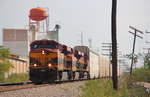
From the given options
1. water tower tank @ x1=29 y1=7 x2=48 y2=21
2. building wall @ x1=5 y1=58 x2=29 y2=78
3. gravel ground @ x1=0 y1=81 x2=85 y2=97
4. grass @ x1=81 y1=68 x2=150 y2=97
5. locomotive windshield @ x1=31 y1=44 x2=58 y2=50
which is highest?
water tower tank @ x1=29 y1=7 x2=48 y2=21

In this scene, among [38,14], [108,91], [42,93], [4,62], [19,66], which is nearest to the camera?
[42,93]

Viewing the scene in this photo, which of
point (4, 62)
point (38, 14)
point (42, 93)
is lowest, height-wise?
point (4, 62)

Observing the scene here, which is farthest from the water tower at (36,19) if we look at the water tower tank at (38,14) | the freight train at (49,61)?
the freight train at (49,61)

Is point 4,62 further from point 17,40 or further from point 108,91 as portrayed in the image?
point 17,40

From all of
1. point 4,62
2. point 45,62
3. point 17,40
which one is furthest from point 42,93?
point 17,40

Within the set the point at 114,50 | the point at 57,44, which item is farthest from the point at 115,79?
the point at 57,44

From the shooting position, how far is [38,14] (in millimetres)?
82938

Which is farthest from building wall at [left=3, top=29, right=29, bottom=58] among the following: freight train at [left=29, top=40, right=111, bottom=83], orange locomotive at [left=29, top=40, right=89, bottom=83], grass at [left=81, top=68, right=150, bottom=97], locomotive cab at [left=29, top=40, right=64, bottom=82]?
grass at [left=81, top=68, right=150, bottom=97]

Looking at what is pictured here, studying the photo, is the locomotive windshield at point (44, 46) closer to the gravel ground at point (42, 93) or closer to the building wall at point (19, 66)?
the gravel ground at point (42, 93)

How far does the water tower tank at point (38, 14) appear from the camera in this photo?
269ft

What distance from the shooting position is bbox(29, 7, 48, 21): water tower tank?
82.0m

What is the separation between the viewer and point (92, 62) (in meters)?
48.8

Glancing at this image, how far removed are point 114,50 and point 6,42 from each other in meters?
64.1

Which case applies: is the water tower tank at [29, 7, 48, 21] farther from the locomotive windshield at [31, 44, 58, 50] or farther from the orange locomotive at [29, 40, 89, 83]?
the locomotive windshield at [31, 44, 58, 50]
